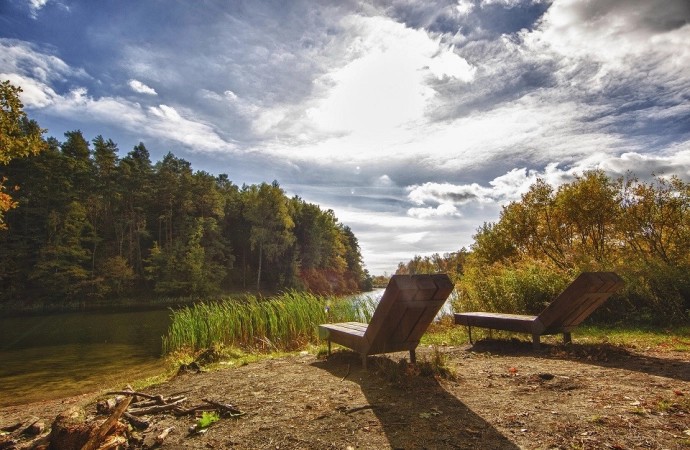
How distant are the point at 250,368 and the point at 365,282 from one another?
74514 millimetres

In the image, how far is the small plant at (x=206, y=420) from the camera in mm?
2887

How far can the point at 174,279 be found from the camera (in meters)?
36.3

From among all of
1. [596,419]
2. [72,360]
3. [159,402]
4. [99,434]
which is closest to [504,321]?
[596,419]

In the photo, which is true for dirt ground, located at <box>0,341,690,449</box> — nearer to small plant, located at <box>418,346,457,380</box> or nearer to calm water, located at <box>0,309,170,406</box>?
small plant, located at <box>418,346,457,380</box>

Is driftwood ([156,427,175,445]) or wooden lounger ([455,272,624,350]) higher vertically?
wooden lounger ([455,272,624,350])

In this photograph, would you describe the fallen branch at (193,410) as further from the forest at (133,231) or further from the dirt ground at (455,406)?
the forest at (133,231)

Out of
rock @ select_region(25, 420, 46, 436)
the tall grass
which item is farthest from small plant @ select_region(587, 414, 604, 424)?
the tall grass

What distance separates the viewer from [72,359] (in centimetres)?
1004

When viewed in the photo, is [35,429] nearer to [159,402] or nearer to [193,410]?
[159,402]

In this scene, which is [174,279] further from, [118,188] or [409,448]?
[409,448]

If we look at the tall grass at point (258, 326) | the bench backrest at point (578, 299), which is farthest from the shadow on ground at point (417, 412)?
the tall grass at point (258, 326)

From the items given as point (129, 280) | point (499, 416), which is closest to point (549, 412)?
point (499, 416)

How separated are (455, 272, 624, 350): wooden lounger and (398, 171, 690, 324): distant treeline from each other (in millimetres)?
3635

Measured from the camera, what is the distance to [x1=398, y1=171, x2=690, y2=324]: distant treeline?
324 inches
